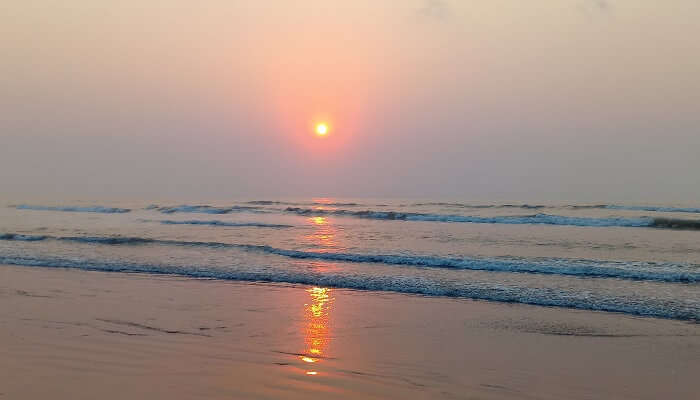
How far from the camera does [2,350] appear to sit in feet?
20.3

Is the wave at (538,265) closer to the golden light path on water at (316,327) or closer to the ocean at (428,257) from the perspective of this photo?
the ocean at (428,257)

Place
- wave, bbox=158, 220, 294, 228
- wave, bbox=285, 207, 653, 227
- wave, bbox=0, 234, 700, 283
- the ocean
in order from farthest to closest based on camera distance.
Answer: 1. wave, bbox=285, 207, 653, 227
2. wave, bbox=158, 220, 294, 228
3. wave, bbox=0, 234, 700, 283
4. the ocean

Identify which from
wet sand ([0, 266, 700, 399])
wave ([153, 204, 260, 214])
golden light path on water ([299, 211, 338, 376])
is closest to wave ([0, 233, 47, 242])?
wet sand ([0, 266, 700, 399])

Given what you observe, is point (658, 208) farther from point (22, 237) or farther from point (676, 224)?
point (22, 237)

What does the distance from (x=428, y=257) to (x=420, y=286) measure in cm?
376

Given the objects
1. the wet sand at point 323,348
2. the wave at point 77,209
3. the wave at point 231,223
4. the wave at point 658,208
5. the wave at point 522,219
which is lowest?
the wet sand at point 323,348

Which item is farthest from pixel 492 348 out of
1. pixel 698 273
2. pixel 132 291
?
pixel 698 273

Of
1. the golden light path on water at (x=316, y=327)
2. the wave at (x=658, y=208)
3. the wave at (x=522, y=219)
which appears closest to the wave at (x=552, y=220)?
the wave at (x=522, y=219)

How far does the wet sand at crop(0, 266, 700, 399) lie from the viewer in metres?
5.13

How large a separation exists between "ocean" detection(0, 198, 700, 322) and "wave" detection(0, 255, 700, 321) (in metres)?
0.02

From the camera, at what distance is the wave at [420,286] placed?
30.0ft

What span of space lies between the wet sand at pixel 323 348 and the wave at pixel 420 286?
58 centimetres

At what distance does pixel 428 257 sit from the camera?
14500mm

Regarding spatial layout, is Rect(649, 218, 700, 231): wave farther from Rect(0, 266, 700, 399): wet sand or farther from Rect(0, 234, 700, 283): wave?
Rect(0, 266, 700, 399): wet sand
